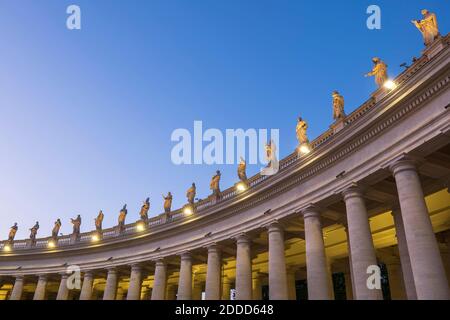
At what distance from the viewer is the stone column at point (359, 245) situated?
23.1m

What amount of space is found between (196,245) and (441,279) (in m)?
26.7

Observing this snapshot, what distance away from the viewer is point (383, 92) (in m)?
25.6

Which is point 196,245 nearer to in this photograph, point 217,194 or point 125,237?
point 217,194

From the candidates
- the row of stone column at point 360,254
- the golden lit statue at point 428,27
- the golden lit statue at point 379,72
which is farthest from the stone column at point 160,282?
the golden lit statue at point 428,27

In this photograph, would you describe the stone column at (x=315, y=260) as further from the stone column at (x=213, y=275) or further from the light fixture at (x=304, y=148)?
the stone column at (x=213, y=275)

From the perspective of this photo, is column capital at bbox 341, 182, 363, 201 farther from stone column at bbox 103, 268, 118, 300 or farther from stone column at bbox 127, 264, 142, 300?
stone column at bbox 103, 268, 118, 300

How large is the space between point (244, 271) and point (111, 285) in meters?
23.8

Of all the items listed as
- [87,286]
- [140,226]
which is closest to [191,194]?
[140,226]

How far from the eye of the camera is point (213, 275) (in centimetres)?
3788

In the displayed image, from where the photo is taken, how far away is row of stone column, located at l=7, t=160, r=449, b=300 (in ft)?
65.8

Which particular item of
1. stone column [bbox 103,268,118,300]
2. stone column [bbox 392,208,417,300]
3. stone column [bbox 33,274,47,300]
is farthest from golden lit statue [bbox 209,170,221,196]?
stone column [bbox 33,274,47,300]

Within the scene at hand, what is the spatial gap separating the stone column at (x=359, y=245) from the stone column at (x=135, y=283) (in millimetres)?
30167
